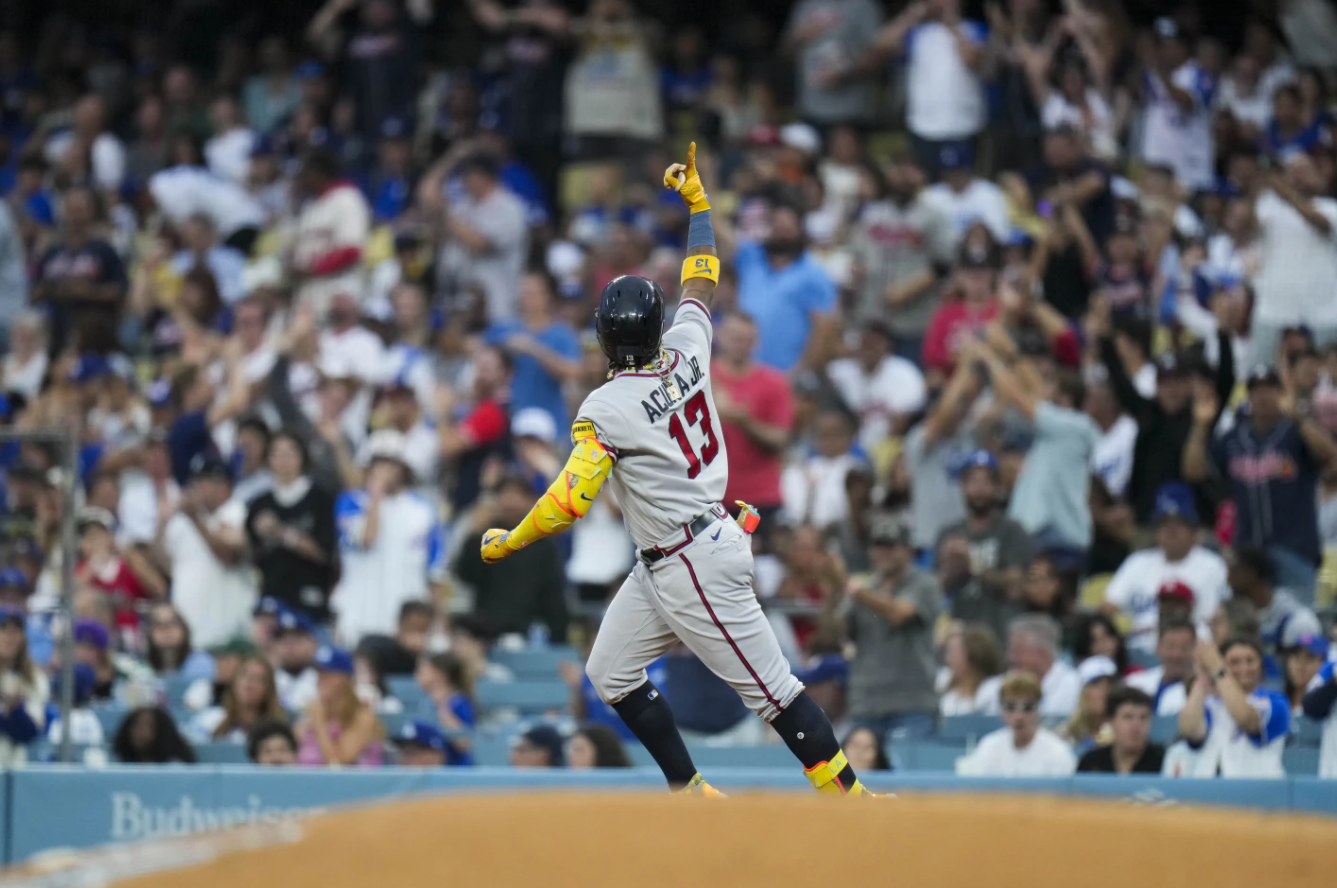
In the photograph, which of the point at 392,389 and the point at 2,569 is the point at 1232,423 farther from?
the point at 2,569

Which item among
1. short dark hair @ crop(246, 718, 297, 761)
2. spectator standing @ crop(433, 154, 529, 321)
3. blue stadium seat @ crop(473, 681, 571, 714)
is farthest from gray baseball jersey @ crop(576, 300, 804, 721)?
spectator standing @ crop(433, 154, 529, 321)

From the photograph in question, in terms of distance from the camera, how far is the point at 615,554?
37.8 ft

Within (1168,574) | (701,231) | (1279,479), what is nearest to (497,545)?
(701,231)

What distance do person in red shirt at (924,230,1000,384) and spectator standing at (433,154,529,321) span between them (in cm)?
326

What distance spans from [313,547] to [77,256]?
5.17 metres

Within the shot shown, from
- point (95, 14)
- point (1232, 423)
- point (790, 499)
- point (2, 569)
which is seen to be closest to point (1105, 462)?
point (1232, 423)

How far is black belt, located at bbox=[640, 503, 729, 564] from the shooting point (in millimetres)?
6922

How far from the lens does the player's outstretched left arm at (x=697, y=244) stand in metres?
7.35

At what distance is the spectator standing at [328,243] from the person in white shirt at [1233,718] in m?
7.70

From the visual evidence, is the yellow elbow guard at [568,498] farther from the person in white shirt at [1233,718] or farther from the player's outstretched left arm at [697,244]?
the person in white shirt at [1233,718]

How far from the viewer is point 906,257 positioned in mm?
13312

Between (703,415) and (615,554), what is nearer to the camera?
(703,415)

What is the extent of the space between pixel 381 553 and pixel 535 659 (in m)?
1.22

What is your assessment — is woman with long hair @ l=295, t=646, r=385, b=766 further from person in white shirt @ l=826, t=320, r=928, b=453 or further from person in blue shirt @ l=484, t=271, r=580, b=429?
person in white shirt @ l=826, t=320, r=928, b=453
